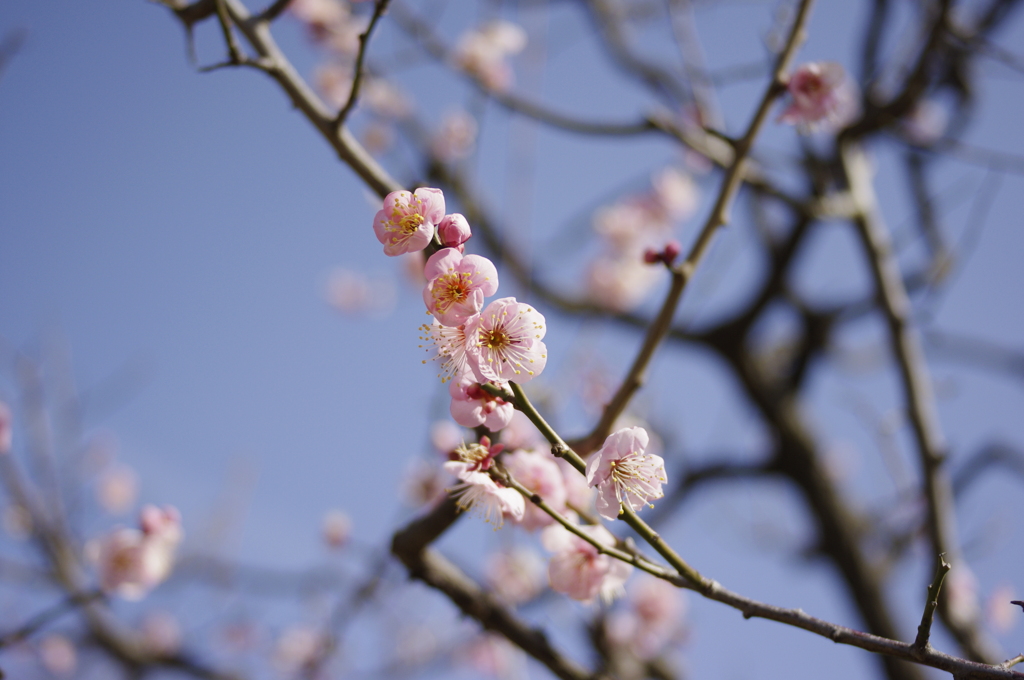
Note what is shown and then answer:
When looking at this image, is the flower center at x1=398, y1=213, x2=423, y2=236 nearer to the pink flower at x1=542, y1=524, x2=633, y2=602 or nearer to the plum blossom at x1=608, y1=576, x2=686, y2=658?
the pink flower at x1=542, y1=524, x2=633, y2=602

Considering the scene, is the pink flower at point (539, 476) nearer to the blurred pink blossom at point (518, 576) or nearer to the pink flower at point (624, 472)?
the pink flower at point (624, 472)

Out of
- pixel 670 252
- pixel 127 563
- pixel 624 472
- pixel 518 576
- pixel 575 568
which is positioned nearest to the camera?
pixel 624 472

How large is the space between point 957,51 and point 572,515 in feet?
8.75

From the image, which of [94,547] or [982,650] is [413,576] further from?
[982,650]

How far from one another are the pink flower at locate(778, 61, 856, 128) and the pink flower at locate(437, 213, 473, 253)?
1.08 metres

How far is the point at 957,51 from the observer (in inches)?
103

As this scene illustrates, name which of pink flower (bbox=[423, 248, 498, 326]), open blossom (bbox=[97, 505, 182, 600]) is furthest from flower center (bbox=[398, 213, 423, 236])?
open blossom (bbox=[97, 505, 182, 600])

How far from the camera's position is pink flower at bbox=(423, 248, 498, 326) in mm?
878

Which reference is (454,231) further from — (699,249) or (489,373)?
(699,249)

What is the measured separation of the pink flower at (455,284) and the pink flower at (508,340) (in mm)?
23

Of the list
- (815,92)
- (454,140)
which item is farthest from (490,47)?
(815,92)

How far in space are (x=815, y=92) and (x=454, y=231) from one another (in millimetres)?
1176

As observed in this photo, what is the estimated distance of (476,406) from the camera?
925 mm

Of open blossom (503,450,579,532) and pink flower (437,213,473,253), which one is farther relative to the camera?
open blossom (503,450,579,532)
